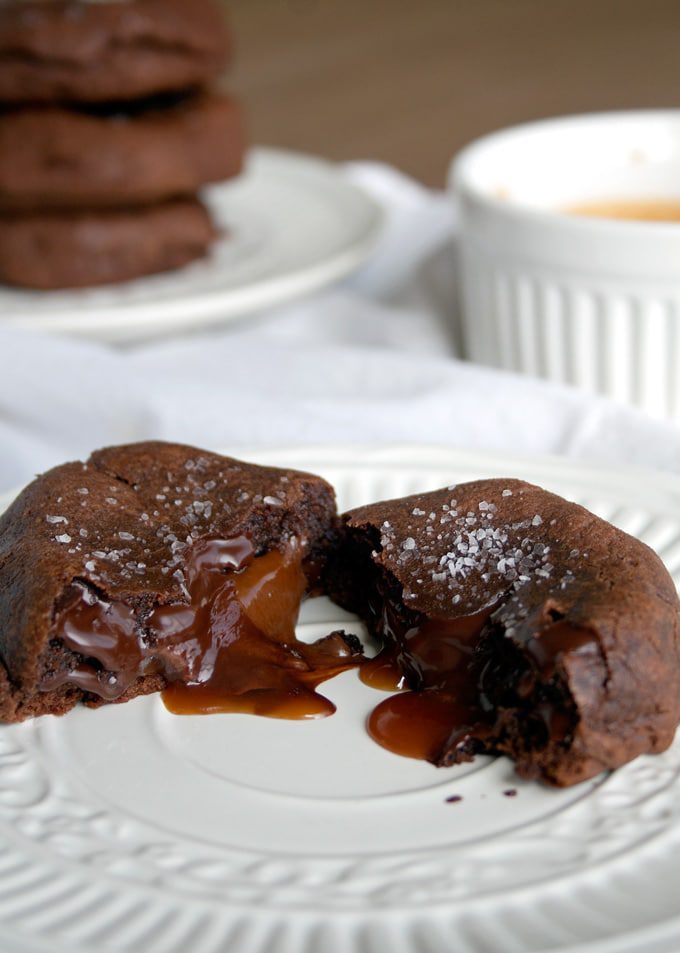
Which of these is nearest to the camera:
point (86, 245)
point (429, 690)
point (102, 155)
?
point (429, 690)

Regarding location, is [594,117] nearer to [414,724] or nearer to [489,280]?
[489,280]

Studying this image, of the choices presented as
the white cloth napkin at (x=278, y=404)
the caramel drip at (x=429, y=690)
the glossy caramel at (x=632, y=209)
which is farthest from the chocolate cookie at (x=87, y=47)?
A: the caramel drip at (x=429, y=690)

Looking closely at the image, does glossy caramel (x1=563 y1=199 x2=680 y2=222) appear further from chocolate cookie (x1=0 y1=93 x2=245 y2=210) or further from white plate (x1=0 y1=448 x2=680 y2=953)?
white plate (x1=0 y1=448 x2=680 y2=953)

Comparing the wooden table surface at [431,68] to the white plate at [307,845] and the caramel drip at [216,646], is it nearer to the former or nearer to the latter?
the caramel drip at [216,646]

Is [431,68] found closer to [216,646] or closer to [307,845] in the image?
[216,646]

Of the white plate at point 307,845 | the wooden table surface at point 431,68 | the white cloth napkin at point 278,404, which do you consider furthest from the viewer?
the wooden table surface at point 431,68

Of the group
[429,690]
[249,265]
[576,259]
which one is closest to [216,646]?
[429,690]
